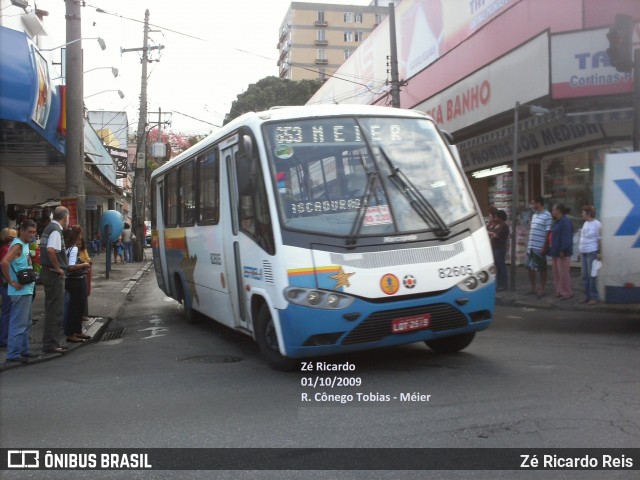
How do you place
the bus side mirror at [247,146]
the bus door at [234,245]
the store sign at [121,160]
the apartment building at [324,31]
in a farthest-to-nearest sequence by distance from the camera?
1. the apartment building at [324,31]
2. the store sign at [121,160]
3. the bus door at [234,245]
4. the bus side mirror at [247,146]

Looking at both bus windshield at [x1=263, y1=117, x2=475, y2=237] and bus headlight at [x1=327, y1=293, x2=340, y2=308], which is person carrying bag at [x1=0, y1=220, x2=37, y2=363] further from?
bus headlight at [x1=327, y1=293, x2=340, y2=308]

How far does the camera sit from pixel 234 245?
7777mm

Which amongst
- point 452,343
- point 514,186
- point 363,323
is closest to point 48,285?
point 363,323

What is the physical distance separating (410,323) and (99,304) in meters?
9.98

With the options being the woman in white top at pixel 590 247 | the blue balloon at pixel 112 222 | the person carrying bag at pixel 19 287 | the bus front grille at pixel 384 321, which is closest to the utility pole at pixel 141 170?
the blue balloon at pixel 112 222

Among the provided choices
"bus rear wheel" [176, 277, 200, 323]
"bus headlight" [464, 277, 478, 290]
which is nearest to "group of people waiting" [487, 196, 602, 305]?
"bus headlight" [464, 277, 478, 290]

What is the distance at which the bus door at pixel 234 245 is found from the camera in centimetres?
764

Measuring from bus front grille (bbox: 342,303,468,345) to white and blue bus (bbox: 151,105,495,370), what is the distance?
11mm

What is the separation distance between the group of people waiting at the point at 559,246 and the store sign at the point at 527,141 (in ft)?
11.6

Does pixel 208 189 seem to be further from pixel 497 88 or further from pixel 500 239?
pixel 497 88

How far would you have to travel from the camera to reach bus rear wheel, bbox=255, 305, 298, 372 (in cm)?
666

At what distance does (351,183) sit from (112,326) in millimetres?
6903

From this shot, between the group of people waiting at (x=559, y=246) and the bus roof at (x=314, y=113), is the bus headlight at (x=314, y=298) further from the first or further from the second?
the group of people waiting at (x=559, y=246)

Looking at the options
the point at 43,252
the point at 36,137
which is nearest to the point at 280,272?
the point at 43,252
